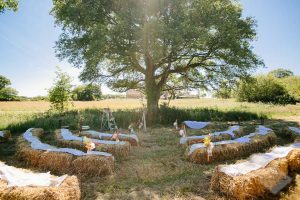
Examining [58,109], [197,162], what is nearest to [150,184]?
[197,162]

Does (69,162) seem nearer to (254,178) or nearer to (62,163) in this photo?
(62,163)

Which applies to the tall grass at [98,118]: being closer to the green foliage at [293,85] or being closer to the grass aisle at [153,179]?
the grass aisle at [153,179]

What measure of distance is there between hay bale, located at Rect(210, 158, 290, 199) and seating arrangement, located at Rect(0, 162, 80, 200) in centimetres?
416

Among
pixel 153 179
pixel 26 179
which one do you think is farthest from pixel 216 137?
pixel 26 179

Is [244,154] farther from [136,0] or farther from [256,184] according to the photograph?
[136,0]

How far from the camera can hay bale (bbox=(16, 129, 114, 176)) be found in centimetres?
1002

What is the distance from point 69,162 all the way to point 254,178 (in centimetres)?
652

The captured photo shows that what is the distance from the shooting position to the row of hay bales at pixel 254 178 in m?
7.69

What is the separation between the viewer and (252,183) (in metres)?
7.78

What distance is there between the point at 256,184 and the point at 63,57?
1910 centimetres

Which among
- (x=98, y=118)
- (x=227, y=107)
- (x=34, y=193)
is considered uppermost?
(x=227, y=107)

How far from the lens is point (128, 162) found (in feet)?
38.2

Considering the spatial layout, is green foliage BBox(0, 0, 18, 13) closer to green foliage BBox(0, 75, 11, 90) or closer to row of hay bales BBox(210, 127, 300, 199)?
row of hay bales BBox(210, 127, 300, 199)

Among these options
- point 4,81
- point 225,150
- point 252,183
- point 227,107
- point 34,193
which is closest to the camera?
point 34,193
